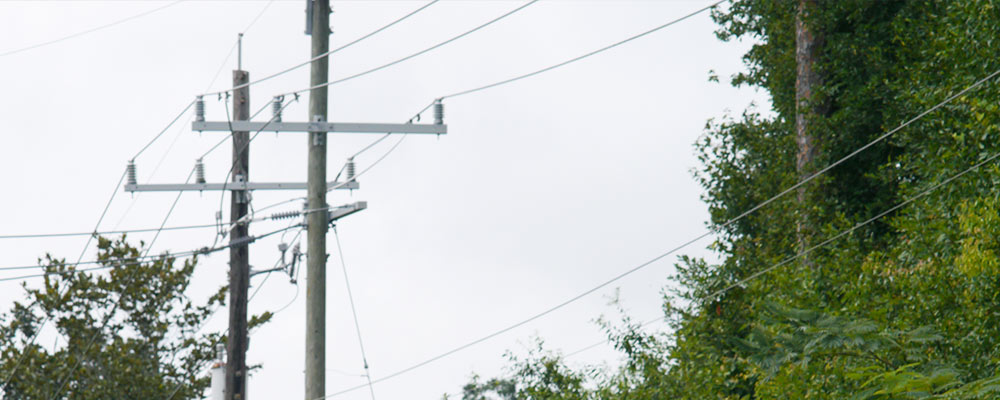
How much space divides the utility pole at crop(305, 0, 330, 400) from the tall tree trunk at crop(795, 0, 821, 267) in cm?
1069

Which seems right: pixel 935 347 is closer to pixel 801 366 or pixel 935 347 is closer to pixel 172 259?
pixel 801 366

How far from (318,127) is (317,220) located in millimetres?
1061

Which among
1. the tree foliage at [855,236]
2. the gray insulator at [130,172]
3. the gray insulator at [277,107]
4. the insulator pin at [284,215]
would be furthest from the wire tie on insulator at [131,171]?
the tree foliage at [855,236]

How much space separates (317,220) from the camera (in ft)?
49.0

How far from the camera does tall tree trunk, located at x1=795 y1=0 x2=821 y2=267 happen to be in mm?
23484

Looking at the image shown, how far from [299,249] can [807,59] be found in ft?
32.6

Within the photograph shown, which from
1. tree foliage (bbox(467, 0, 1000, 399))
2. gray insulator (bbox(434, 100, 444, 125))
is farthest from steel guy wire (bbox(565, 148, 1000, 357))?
gray insulator (bbox(434, 100, 444, 125))

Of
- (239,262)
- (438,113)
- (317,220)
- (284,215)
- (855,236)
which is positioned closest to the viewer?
(317,220)

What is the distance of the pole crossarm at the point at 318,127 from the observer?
49.8 feet

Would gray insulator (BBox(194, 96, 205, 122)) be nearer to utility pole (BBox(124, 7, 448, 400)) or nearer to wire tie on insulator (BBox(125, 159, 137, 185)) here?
utility pole (BBox(124, 7, 448, 400))

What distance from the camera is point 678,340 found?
24.0 metres

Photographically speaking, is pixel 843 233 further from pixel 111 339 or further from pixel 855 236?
pixel 111 339

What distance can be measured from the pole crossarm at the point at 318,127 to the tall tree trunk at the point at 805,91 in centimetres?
928

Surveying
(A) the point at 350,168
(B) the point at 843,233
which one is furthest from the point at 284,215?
(B) the point at 843,233
